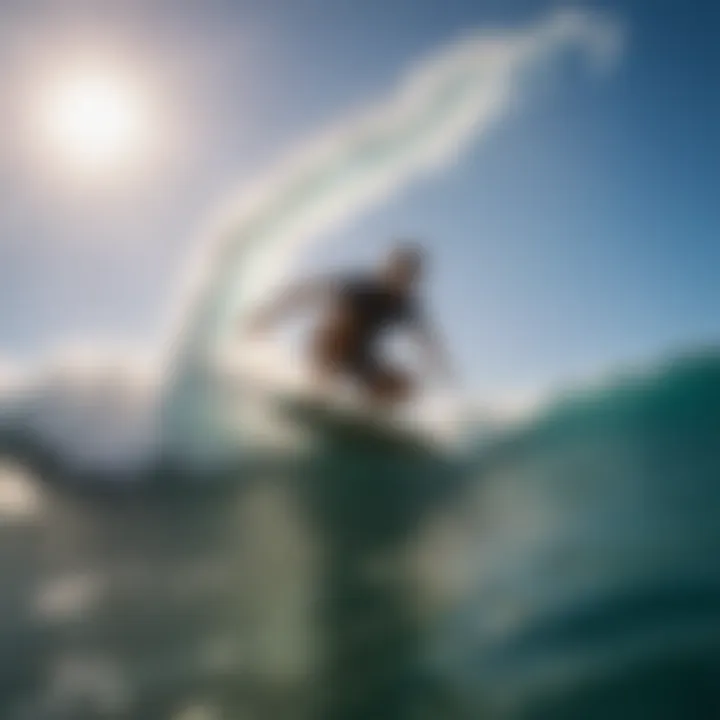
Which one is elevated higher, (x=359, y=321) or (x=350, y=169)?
(x=350, y=169)

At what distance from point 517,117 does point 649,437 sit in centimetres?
46

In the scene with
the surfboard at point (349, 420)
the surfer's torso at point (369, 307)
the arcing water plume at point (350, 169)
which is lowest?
the surfboard at point (349, 420)

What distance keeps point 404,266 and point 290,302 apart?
155 mm

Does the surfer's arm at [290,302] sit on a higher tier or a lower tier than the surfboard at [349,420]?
higher

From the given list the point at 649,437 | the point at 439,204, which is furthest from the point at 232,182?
the point at 649,437

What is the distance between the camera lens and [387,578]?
48.9 inches

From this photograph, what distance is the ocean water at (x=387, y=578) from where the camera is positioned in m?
1.19

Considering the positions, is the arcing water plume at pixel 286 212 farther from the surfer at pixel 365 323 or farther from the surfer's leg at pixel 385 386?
the surfer's leg at pixel 385 386

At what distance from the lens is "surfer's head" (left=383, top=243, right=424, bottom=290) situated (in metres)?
1.28

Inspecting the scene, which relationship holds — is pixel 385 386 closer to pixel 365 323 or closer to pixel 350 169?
pixel 365 323

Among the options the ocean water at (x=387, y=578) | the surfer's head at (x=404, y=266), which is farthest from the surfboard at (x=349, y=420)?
the surfer's head at (x=404, y=266)

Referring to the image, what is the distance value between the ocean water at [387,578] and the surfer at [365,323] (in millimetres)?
85

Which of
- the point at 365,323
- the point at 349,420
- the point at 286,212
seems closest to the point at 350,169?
the point at 286,212

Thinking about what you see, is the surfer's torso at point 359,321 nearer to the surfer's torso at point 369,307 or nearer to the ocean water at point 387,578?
the surfer's torso at point 369,307
